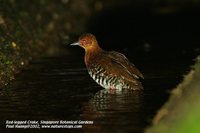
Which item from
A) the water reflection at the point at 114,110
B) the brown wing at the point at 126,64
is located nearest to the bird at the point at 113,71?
the brown wing at the point at 126,64

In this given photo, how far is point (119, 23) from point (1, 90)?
16.1 m

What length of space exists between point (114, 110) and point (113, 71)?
2404 mm

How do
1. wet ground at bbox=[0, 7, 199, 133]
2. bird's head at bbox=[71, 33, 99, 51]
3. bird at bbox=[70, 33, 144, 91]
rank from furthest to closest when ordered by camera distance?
bird's head at bbox=[71, 33, 99, 51], bird at bbox=[70, 33, 144, 91], wet ground at bbox=[0, 7, 199, 133]

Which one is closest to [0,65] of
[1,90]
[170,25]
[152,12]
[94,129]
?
[1,90]

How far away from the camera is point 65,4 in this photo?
3581 cm

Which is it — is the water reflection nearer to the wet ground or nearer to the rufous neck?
the wet ground

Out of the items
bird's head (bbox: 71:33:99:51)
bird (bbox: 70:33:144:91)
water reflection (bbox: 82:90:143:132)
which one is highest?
bird's head (bbox: 71:33:99:51)

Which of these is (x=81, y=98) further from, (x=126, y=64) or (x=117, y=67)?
(x=126, y=64)

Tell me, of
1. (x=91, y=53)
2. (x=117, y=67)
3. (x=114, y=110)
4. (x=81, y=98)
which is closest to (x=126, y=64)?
(x=117, y=67)

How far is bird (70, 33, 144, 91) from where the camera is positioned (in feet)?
62.4

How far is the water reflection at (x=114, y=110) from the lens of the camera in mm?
15406

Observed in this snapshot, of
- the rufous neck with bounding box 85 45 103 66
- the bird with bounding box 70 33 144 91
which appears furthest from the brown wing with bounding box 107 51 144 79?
the rufous neck with bounding box 85 45 103 66

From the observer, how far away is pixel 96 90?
20.0m

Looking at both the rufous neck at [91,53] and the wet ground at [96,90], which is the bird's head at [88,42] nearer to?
the rufous neck at [91,53]
